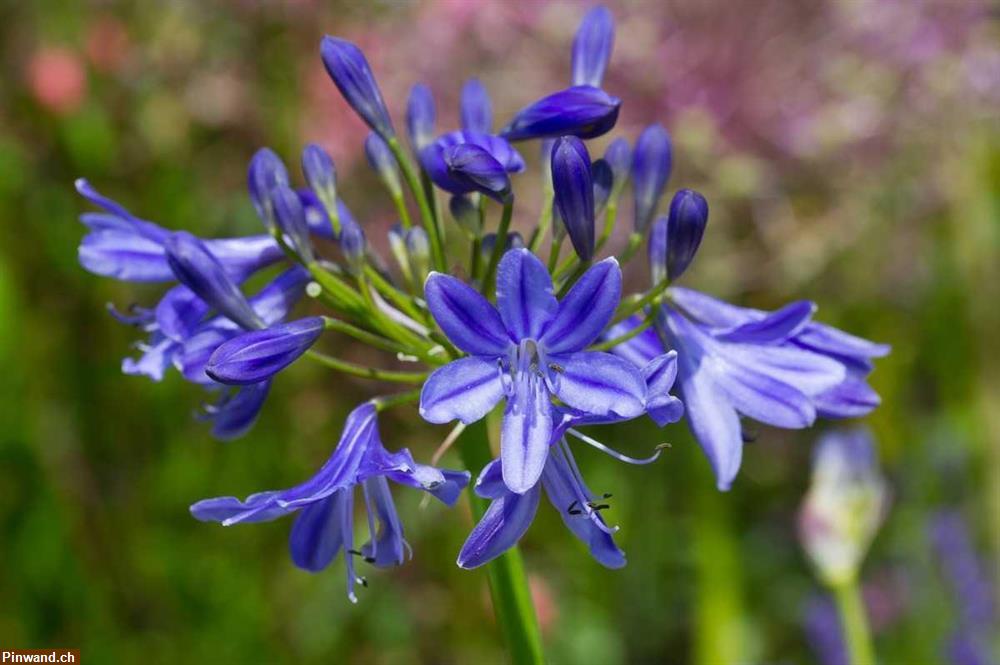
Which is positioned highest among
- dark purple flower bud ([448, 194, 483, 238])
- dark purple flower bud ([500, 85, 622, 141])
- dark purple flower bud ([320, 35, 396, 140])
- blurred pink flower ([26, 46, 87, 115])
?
blurred pink flower ([26, 46, 87, 115])

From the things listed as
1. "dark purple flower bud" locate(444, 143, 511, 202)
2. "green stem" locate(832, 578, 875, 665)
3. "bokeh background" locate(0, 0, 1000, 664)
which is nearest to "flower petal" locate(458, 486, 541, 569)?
"dark purple flower bud" locate(444, 143, 511, 202)

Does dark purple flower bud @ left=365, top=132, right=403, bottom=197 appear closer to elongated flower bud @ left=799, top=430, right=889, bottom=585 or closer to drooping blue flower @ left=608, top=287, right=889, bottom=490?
drooping blue flower @ left=608, top=287, right=889, bottom=490

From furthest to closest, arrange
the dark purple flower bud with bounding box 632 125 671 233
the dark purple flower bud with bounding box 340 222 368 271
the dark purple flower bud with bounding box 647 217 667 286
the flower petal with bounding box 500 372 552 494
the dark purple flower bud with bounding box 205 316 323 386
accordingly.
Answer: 1. the dark purple flower bud with bounding box 632 125 671 233
2. the dark purple flower bud with bounding box 647 217 667 286
3. the dark purple flower bud with bounding box 340 222 368 271
4. the dark purple flower bud with bounding box 205 316 323 386
5. the flower petal with bounding box 500 372 552 494

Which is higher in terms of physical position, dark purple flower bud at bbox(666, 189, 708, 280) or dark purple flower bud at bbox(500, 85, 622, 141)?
dark purple flower bud at bbox(500, 85, 622, 141)

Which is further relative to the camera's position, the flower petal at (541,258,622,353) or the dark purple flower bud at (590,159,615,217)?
the dark purple flower bud at (590,159,615,217)

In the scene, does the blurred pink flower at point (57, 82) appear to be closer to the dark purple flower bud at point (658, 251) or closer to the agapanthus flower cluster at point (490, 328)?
the agapanthus flower cluster at point (490, 328)

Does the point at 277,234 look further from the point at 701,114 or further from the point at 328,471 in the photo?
the point at 701,114

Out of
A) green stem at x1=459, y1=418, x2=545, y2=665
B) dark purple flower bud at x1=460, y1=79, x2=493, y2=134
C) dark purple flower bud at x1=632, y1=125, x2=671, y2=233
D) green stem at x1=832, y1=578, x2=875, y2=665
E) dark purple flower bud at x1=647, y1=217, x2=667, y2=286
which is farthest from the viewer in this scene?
green stem at x1=832, y1=578, x2=875, y2=665

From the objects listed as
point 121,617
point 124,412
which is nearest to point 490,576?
point 121,617
